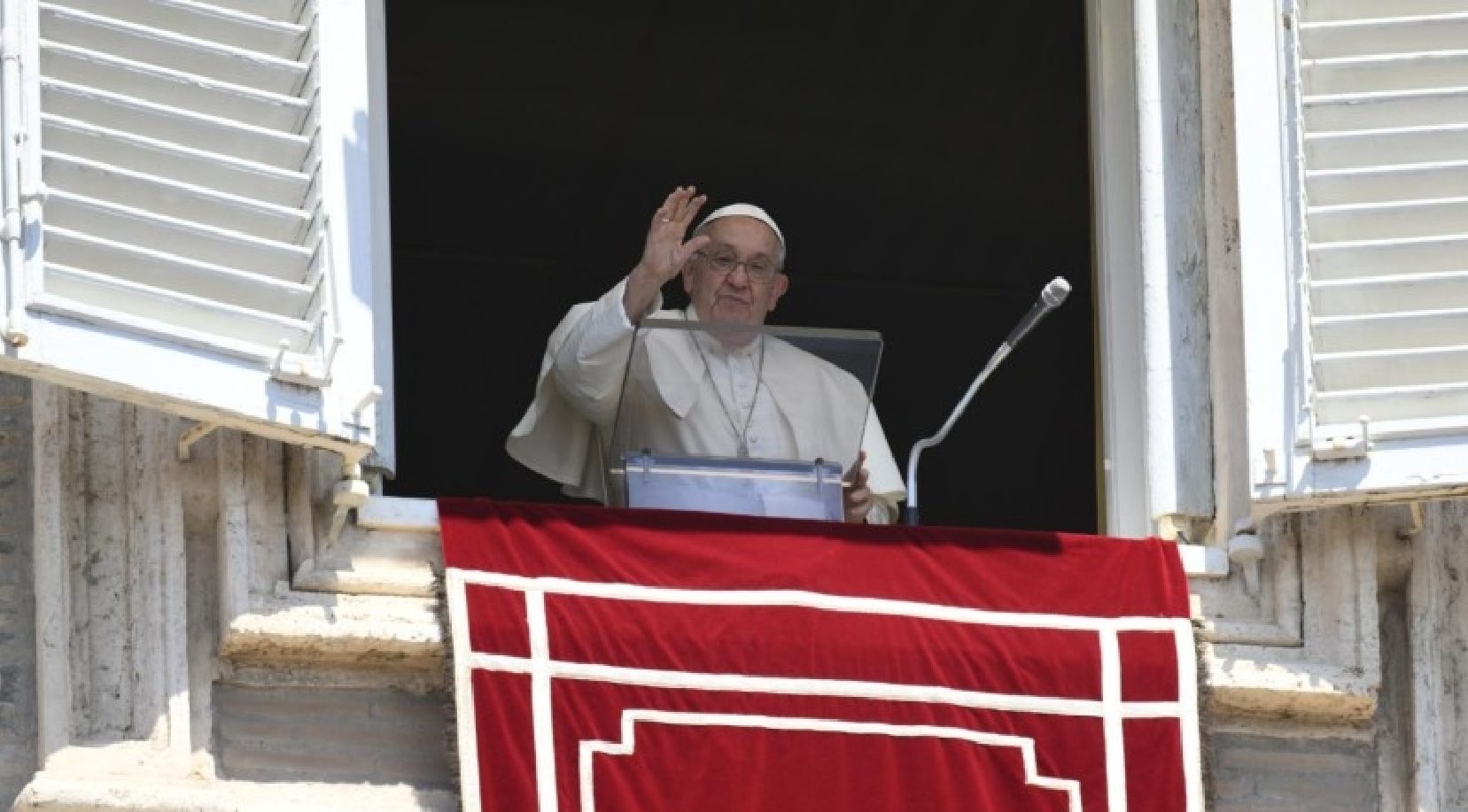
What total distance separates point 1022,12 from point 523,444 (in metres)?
2.58

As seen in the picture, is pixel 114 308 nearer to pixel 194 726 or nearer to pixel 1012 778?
pixel 194 726

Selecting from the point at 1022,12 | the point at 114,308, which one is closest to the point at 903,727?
the point at 114,308

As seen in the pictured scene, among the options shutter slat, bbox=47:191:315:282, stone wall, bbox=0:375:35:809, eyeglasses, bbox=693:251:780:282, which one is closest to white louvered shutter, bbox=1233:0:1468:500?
eyeglasses, bbox=693:251:780:282

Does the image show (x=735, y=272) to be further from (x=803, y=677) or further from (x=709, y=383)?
(x=803, y=677)

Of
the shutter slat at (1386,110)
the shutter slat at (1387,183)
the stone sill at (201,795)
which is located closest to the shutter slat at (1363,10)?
the shutter slat at (1386,110)

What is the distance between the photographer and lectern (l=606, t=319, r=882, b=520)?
8.31 meters

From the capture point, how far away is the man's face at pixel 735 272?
9125 millimetres

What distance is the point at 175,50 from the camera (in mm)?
7848

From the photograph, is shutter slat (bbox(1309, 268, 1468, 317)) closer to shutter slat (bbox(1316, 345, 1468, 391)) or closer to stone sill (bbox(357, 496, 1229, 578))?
Result: shutter slat (bbox(1316, 345, 1468, 391))

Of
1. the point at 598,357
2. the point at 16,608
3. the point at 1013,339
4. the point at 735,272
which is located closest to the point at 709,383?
the point at 735,272

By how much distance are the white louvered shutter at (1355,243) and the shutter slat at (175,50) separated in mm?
1599

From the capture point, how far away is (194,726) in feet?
25.1

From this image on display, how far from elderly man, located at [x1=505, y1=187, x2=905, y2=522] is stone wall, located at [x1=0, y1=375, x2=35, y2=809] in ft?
3.78

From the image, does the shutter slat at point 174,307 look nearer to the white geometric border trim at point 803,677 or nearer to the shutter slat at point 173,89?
the shutter slat at point 173,89
